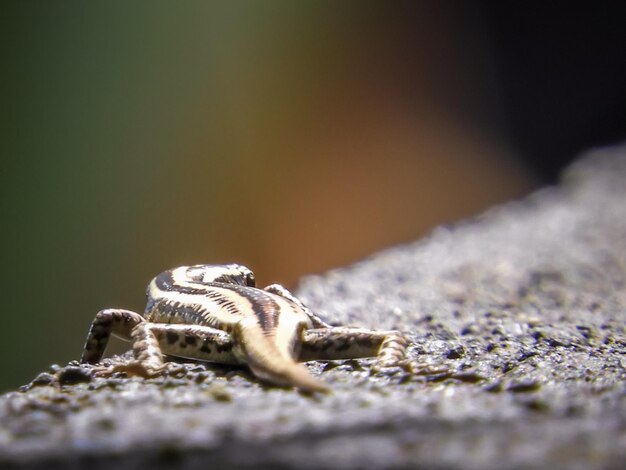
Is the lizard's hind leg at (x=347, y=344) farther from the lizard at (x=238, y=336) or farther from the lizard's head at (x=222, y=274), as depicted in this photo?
the lizard's head at (x=222, y=274)

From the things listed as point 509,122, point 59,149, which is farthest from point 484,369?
point 509,122

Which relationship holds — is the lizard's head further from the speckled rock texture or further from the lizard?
the speckled rock texture

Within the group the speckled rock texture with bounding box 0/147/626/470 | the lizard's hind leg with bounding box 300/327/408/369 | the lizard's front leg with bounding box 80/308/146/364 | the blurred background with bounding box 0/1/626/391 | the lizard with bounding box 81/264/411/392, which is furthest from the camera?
the blurred background with bounding box 0/1/626/391

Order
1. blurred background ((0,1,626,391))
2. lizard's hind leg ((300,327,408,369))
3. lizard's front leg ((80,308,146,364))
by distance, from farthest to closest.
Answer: blurred background ((0,1,626,391))
lizard's front leg ((80,308,146,364))
lizard's hind leg ((300,327,408,369))

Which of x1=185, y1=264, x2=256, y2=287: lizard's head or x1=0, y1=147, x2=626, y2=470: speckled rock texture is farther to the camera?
x1=185, y1=264, x2=256, y2=287: lizard's head

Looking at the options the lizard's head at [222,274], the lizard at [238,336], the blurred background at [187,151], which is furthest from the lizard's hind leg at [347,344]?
the blurred background at [187,151]

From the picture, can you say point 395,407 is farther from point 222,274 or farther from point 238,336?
point 222,274

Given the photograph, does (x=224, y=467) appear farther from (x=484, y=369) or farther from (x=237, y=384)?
(x=484, y=369)

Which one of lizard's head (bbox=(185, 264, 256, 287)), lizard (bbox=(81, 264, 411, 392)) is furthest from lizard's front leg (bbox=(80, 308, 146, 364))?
lizard's head (bbox=(185, 264, 256, 287))
